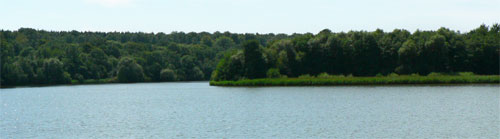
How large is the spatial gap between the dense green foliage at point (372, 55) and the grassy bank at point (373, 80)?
6.15 meters

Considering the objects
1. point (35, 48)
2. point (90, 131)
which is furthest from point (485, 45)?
point (35, 48)

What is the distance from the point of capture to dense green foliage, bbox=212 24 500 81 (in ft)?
317

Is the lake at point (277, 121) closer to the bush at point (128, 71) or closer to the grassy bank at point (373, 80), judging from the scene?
the grassy bank at point (373, 80)

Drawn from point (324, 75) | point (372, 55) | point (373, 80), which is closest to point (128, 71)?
point (324, 75)

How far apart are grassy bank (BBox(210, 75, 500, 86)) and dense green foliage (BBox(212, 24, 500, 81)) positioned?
6.15 metres

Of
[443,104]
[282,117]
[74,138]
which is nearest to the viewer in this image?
[74,138]

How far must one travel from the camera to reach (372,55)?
103 metres

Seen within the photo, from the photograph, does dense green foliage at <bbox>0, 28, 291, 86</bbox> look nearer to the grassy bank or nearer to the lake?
the grassy bank

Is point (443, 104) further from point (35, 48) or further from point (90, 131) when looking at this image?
point (35, 48)

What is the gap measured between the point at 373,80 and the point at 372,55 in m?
17.3

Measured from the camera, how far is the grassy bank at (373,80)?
80994 millimetres

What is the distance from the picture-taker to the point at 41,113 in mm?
46656

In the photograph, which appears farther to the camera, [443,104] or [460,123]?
[443,104]

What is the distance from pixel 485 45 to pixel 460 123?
71.3 meters
